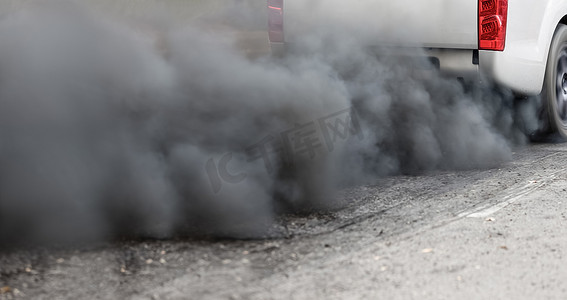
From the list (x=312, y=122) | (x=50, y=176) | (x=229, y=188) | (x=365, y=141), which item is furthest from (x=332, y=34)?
(x=50, y=176)

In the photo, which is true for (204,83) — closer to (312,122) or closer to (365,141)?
(312,122)

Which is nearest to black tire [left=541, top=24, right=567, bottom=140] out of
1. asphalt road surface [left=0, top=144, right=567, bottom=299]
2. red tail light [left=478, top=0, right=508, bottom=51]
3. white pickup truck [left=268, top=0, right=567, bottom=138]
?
white pickup truck [left=268, top=0, right=567, bottom=138]

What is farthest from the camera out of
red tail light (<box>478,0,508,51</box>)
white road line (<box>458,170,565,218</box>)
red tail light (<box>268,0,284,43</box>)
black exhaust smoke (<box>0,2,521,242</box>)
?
red tail light (<box>268,0,284,43</box>)

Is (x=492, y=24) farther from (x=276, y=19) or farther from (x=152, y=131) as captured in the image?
(x=152, y=131)

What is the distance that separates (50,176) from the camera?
3.68 meters

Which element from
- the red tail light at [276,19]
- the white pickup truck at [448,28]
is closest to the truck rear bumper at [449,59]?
the white pickup truck at [448,28]

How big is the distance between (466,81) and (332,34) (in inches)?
44.1

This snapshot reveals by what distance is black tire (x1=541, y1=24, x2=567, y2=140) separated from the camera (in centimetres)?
642

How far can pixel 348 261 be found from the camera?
11.2 feet

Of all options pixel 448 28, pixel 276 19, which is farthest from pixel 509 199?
pixel 276 19

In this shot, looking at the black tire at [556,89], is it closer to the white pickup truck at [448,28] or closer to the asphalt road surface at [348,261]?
the white pickup truck at [448,28]

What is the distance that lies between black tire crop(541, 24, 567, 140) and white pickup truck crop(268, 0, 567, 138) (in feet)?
1.63

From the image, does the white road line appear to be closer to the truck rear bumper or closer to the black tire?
the truck rear bumper

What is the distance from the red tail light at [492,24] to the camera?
18.2 feet
